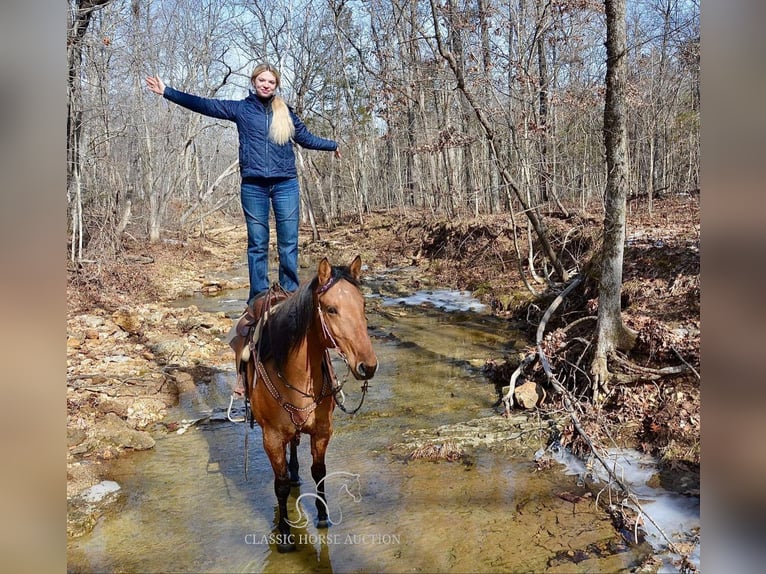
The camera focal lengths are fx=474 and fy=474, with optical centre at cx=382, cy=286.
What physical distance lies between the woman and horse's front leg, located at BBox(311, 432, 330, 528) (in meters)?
1.17

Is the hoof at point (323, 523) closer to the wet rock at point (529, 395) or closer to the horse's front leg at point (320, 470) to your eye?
the horse's front leg at point (320, 470)

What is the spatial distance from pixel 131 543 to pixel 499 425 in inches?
127

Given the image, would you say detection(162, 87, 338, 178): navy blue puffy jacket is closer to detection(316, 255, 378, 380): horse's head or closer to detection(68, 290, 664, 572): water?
detection(316, 255, 378, 380): horse's head

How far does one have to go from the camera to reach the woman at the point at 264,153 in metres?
3.05

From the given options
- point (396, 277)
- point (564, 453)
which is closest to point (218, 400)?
point (564, 453)

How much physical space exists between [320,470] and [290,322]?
1123mm

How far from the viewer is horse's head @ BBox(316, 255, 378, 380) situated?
7.05ft

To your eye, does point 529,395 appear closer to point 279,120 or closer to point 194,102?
point 279,120

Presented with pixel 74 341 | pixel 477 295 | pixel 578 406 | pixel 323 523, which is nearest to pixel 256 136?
pixel 323 523
